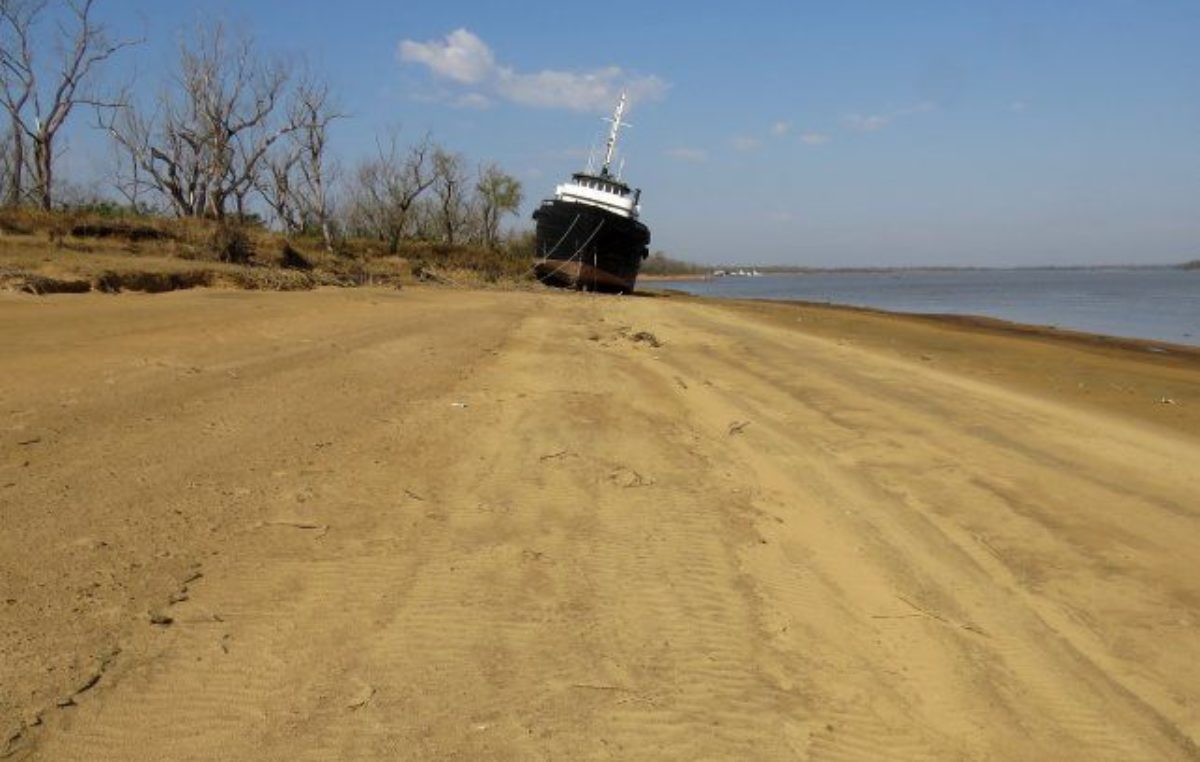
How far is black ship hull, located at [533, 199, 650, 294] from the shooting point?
34750 mm

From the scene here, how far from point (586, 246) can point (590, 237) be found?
1.26ft

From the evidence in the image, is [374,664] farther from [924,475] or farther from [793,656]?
[924,475]

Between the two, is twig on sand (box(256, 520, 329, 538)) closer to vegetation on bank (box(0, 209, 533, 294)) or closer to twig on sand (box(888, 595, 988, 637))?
twig on sand (box(888, 595, 988, 637))

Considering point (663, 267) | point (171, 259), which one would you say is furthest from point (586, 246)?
point (663, 267)

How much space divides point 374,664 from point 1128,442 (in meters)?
8.71

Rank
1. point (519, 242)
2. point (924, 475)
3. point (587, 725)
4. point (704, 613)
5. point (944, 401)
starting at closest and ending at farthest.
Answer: point (587, 725)
point (704, 613)
point (924, 475)
point (944, 401)
point (519, 242)

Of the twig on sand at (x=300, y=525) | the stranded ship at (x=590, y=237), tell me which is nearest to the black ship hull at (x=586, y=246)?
the stranded ship at (x=590, y=237)

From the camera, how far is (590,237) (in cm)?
3475

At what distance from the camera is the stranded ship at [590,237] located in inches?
1371

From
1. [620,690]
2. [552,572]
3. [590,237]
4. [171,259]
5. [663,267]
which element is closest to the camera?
[620,690]

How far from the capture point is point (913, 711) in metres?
3.50

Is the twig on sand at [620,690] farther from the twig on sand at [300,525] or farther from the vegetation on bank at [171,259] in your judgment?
the vegetation on bank at [171,259]

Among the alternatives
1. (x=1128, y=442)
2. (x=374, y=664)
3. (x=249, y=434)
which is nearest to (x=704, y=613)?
(x=374, y=664)

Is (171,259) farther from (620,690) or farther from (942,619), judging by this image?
(620,690)
